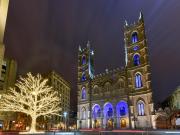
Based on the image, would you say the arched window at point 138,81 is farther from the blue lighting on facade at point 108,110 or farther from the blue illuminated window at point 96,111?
the blue illuminated window at point 96,111

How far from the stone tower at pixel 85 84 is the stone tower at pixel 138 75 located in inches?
594

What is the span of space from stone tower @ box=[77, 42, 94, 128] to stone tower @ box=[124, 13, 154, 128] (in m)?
15.1

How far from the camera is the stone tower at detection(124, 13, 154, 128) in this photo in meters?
49.8

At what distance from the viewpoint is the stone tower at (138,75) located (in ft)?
164

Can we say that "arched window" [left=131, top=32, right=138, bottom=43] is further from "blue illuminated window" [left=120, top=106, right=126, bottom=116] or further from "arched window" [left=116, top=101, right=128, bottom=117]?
"blue illuminated window" [left=120, top=106, right=126, bottom=116]

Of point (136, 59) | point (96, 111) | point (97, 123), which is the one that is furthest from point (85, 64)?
point (97, 123)

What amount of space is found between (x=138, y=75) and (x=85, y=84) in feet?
63.9

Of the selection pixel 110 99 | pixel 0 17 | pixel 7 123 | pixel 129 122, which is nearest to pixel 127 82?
pixel 110 99

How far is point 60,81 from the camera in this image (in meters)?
90.7

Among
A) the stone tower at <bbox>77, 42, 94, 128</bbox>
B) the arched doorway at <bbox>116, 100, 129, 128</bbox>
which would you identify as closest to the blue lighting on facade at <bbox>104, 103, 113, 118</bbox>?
the arched doorway at <bbox>116, 100, 129, 128</bbox>

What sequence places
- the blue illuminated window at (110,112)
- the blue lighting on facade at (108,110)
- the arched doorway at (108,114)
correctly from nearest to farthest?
1. the arched doorway at (108,114)
2. the blue illuminated window at (110,112)
3. the blue lighting on facade at (108,110)

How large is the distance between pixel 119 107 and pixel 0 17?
54857 mm

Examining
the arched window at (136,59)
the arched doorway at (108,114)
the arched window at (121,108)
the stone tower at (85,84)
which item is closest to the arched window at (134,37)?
the arched window at (136,59)

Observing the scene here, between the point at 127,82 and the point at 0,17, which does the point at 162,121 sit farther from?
the point at 0,17
